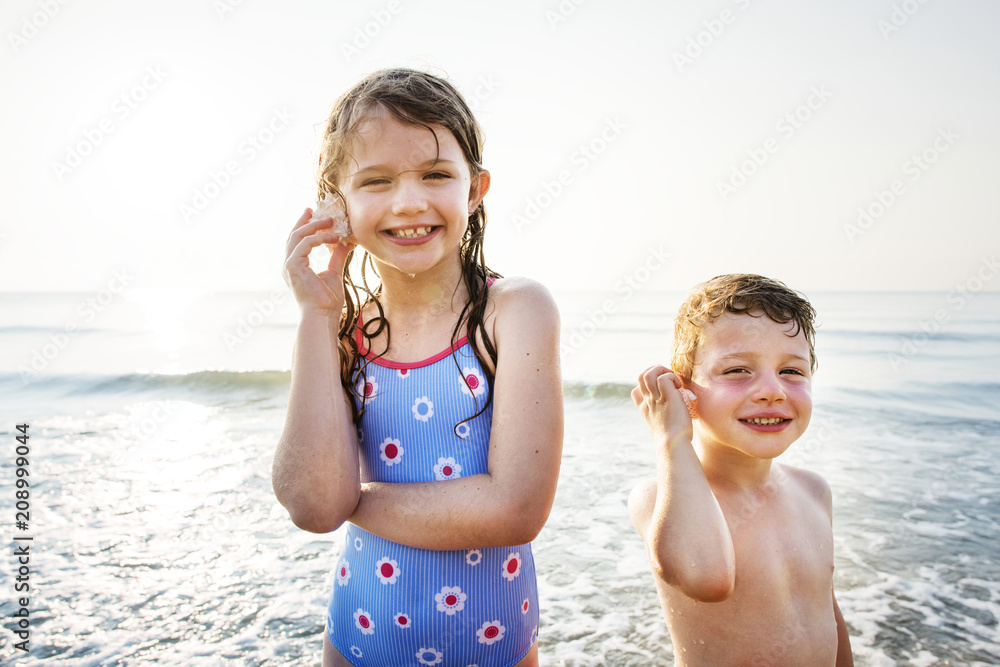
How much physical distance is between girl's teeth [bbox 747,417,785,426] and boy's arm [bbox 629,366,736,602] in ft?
0.77

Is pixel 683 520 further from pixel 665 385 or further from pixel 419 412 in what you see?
pixel 419 412

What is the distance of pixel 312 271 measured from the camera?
6.58 ft

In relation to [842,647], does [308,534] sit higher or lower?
lower

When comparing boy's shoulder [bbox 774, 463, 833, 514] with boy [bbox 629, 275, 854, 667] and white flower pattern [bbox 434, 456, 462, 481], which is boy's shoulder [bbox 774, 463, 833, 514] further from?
white flower pattern [bbox 434, 456, 462, 481]

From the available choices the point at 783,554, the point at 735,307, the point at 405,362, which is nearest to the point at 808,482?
the point at 783,554

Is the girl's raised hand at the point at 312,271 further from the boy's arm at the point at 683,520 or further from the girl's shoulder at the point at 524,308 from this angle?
the boy's arm at the point at 683,520

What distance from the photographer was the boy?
6.43 feet

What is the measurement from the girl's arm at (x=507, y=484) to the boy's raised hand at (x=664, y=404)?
40 centimetres

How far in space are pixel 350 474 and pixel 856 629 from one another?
354 cm

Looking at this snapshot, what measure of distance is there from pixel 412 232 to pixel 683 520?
3.99ft

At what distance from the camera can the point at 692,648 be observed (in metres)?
2.24

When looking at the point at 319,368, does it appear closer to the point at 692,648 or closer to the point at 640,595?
the point at 692,648

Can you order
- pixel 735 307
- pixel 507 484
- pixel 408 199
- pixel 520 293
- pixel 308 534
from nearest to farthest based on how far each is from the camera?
pixel 507 484 → pixel 408 199 → pixel 520 293 → pixel 735 307 → pixel 308 534

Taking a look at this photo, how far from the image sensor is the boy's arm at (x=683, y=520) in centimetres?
188
